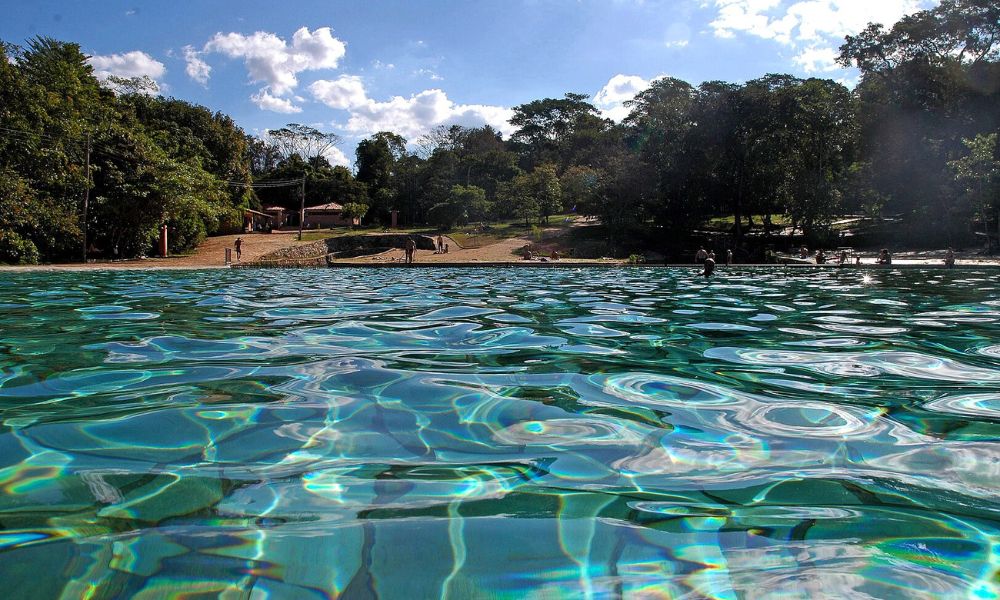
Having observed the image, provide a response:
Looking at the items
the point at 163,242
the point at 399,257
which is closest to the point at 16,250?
the point at 163,242

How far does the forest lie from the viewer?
2272 centimetres

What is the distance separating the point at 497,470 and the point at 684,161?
1333 inches

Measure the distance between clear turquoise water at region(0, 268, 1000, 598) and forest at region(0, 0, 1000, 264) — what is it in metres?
23.5

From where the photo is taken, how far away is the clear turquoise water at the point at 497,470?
127cm

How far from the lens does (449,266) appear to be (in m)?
22.2

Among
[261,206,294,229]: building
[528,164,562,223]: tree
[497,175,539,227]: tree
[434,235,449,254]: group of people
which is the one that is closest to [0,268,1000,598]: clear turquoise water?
[434,235,449,254]: group of people

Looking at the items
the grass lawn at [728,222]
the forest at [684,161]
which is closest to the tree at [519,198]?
the forest at [684,161]

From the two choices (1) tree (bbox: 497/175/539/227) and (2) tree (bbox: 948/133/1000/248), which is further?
(1) tree (bbox: 497/175/539/227)

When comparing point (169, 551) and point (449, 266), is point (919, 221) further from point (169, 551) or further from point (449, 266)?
point (169, 551)

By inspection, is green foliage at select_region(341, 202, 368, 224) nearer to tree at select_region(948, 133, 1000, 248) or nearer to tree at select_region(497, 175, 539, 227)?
tree at select_region(497, 175, 539, 227)

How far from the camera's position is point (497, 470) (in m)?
1.87

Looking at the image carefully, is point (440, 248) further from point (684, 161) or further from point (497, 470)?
point (497, 470)

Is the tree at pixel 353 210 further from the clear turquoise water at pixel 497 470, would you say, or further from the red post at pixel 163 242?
the clear turquoise water at pixel 497 470

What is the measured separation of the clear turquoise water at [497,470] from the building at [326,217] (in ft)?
151
